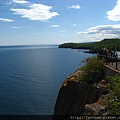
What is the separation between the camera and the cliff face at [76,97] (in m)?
11.1

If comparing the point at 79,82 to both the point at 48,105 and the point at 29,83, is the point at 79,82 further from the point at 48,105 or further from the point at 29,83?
the point at 29,83

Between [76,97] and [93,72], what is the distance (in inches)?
89.4

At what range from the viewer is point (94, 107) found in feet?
27.8

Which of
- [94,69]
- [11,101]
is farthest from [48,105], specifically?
[94,69]

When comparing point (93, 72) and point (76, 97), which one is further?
point (93, 72)

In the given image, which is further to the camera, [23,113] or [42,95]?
[42,95]

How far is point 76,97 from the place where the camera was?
12.6m

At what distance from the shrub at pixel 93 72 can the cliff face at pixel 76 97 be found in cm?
66

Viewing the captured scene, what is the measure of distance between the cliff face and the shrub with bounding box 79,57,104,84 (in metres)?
0.66

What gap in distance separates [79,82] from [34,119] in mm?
17880

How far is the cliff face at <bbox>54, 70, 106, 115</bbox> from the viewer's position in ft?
36.5

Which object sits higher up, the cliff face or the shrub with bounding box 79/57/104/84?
the shrub with bounding box 79/57/104/84

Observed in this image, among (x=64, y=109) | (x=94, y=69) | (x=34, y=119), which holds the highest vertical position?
(x=94, y=69)

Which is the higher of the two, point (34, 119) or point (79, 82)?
point (79, 82)
